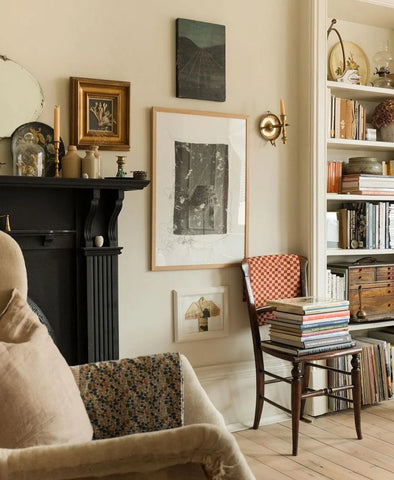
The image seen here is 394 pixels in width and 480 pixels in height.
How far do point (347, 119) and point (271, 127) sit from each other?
0.59 m

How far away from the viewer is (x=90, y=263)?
3.05m

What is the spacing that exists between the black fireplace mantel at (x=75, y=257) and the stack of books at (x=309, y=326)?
0.90 m

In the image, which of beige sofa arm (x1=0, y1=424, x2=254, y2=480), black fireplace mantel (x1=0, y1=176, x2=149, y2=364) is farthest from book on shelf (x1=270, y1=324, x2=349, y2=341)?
beige sofa arm (x1=0, y1=424, x2=254, y2=480)

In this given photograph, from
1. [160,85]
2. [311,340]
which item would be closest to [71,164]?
[160,85]

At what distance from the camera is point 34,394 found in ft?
4.96

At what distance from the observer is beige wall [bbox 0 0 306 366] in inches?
121

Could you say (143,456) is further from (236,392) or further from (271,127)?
(271,127)

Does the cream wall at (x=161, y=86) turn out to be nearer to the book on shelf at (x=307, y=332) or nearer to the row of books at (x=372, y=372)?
the book on shelf at (x=307, y=332)

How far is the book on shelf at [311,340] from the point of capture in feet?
10.9

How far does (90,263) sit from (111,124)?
0.71 meters

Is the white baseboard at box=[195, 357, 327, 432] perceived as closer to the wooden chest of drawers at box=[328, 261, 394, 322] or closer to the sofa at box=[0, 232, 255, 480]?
the wooden chest of drawers at box=[328, 261, 394, 322]

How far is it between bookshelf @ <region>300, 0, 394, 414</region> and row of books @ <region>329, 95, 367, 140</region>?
0.07 metres

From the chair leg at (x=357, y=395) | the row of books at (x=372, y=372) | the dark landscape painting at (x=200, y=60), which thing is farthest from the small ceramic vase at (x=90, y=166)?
the row of books at (x=372, y=372)

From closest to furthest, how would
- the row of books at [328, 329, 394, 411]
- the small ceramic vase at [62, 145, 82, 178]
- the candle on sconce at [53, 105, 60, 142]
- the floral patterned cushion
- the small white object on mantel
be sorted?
the floral patterned cushion → the candle on sconce at [53, 105, 60, 142] → the small ceramic vase at [62, 145, 82, 178] → the small white object on mantel → the row of books at [328, 329, 394, 411]
